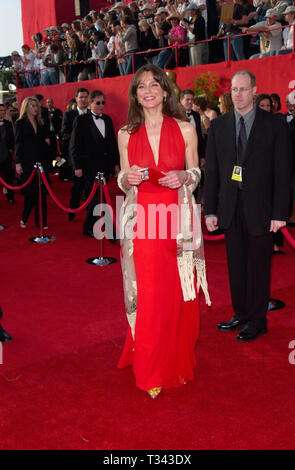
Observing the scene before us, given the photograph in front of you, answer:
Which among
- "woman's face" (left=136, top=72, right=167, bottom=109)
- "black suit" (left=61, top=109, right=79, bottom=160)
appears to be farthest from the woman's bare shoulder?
"black suit" (left=61, top=109, right=79, bottom=160)

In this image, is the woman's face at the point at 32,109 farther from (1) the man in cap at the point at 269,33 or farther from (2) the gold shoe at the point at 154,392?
(2) the gold shoe at the point at 154,392

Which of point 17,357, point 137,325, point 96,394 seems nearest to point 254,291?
point 137,325

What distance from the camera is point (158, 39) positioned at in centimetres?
1289

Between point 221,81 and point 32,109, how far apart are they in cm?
500

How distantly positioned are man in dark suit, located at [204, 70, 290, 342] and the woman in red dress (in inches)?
27.0

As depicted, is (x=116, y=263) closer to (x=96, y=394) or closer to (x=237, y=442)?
(x=96, y=394)

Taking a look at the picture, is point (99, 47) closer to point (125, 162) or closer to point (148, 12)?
point (148, 12)

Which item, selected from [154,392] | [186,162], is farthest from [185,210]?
[154,392]

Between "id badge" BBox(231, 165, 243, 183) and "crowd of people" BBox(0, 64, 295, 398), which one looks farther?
"id badge" BBox(231, 165, 243, 183)

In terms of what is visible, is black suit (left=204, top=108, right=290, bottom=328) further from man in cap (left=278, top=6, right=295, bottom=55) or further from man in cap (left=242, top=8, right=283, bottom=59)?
man in cap (left=242, top=8, right=283, bottom=59)

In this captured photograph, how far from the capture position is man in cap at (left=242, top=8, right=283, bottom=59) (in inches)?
394

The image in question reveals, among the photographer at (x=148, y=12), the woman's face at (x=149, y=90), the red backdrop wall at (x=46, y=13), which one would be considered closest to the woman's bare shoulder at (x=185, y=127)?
the woman's face at (x=149, y=90)

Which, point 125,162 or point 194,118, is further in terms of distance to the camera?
point 194,118
